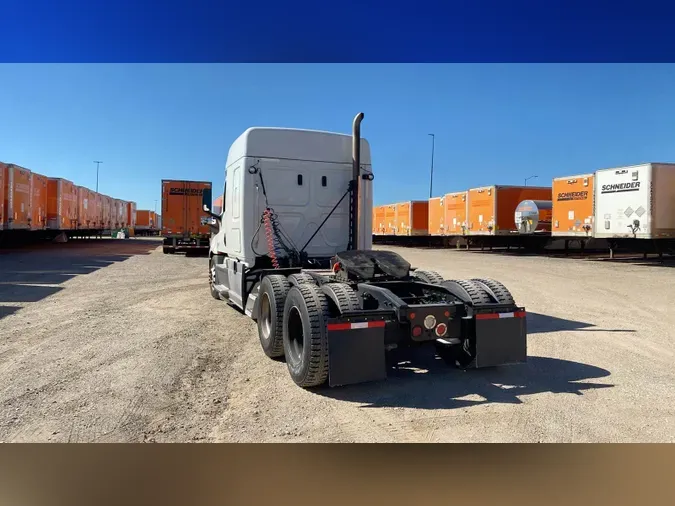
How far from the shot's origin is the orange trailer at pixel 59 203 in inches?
1117

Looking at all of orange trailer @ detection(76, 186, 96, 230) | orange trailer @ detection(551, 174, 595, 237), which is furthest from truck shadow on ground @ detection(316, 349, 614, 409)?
orange trailer @ detection(76, 186, 96, 230)

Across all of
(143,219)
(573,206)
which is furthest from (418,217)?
(143,219)

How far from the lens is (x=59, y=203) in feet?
94.7

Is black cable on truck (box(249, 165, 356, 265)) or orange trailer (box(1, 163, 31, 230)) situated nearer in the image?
black cable on truck (box(249, 165, 356, 265))

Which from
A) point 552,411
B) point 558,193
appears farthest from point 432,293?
point 558,193

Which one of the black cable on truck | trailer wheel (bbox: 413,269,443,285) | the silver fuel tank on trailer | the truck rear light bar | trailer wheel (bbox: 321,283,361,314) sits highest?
the silver fuel tank on trailer

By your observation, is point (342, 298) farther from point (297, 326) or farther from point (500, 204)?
point (500, 204)

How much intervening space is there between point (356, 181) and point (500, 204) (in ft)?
69.2

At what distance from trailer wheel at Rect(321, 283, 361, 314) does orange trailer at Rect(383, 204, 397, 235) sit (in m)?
35.8

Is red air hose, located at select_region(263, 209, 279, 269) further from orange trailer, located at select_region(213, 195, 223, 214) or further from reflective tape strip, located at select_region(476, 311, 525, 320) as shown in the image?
reflective tape strip, located at select_region(476, 311, 525, 320)

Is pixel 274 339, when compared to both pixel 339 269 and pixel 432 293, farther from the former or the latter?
pixel 432 293

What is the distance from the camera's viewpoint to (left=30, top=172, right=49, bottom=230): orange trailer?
983 inches

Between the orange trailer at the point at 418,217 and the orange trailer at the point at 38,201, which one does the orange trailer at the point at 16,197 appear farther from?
the orange trailer at the point at 418,217

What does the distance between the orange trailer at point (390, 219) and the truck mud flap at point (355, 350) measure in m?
36.1
